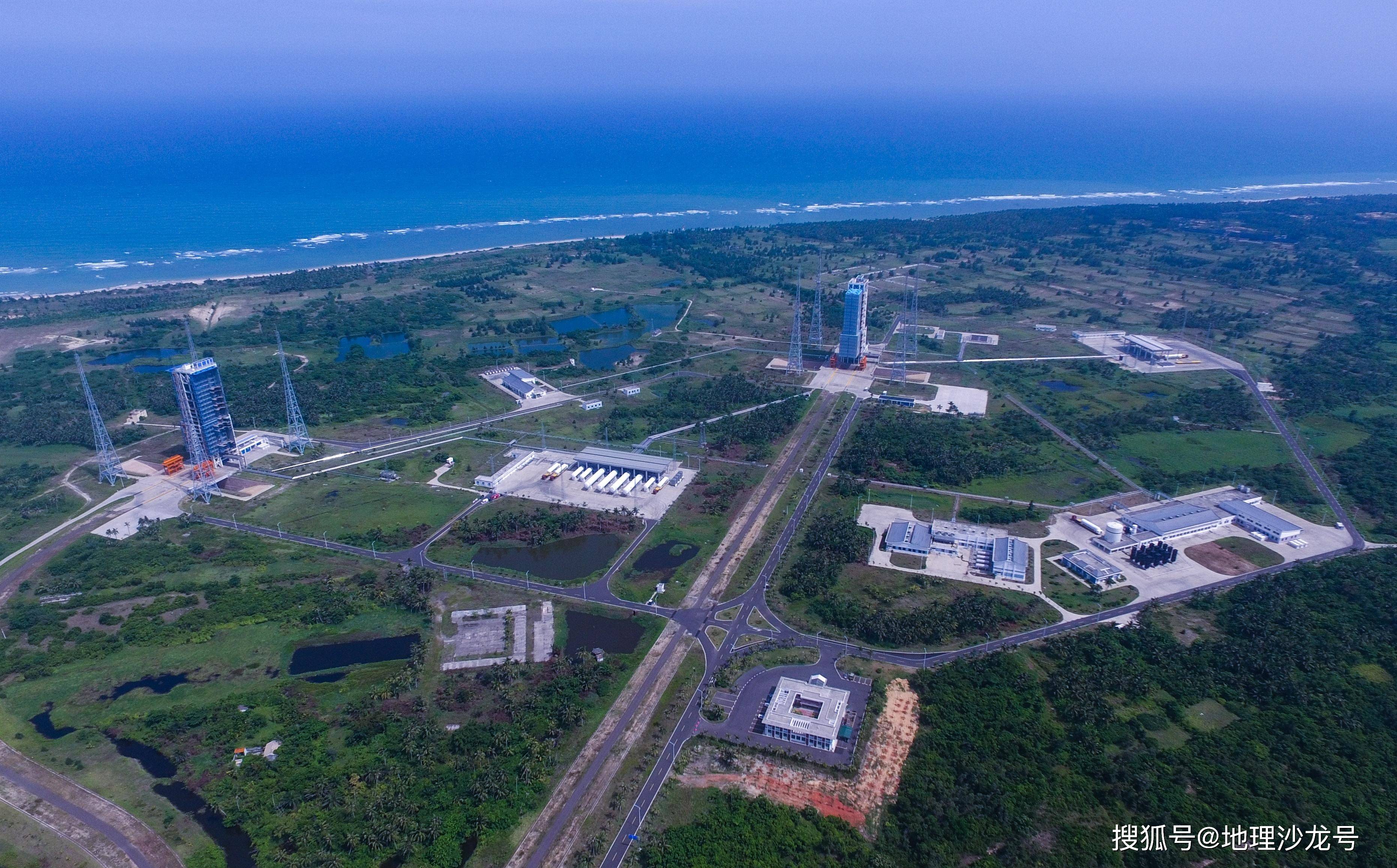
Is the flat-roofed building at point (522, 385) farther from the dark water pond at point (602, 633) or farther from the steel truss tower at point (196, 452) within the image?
the dark water pond at point (602, 633)

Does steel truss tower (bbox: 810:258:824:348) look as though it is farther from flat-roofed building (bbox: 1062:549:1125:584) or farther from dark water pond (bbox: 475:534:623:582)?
dark water pond (bbox: 475:534:623:582)

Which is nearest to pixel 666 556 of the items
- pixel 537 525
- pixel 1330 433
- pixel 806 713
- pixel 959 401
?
pixel 537 525

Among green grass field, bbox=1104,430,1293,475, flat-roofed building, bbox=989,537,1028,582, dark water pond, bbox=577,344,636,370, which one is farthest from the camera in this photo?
dark water pond, bbox=577,344,636,370

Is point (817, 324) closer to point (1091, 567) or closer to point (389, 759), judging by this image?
point (1091, 567)

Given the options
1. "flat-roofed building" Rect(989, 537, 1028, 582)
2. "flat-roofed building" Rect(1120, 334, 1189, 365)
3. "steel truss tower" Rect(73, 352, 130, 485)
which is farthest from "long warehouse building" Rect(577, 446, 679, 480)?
"flat-roofed building" Rect(1120, 334, 1189, 365)

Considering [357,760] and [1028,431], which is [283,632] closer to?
[357,760]

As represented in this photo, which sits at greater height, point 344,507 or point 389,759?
point 344,507

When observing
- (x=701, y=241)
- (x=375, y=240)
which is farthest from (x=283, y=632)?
(x=375, y=240)
